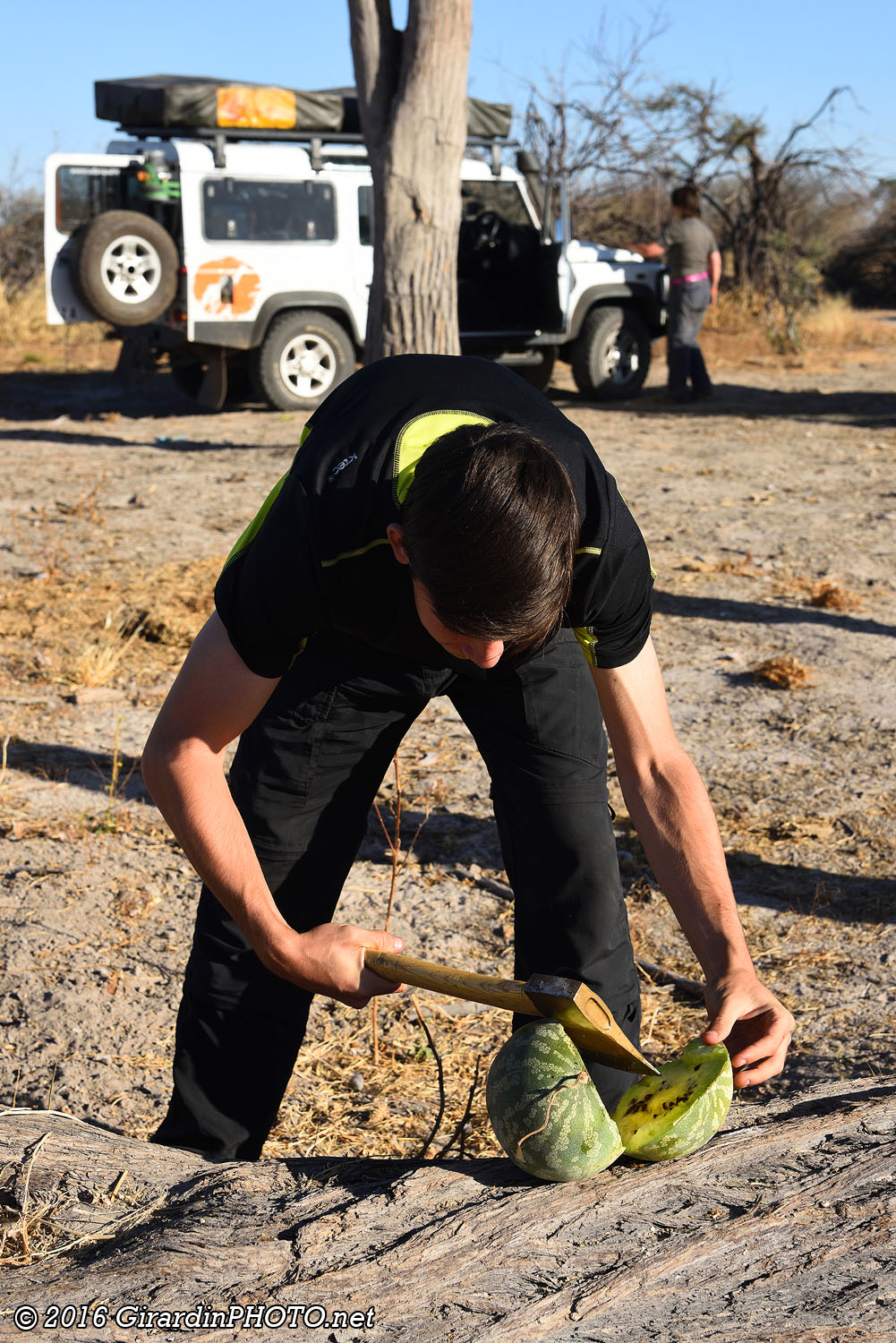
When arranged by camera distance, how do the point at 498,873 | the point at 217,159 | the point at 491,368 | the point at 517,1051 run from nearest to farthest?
the point at 517,1051 → the point at 491,368 → the point at 498,873 → the point at 217,159

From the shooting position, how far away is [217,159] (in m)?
11.7

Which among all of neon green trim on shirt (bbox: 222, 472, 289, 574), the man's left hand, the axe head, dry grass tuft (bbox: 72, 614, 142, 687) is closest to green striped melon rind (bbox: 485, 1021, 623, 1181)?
the axe head

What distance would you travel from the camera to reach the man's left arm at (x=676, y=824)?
223 centimetres

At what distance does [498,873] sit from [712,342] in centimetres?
1699

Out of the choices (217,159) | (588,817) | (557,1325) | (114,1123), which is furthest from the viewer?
(217,159)

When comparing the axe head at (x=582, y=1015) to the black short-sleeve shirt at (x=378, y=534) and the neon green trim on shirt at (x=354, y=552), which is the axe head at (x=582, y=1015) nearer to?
the black short-sleeve shirt at (x=378, y=534)

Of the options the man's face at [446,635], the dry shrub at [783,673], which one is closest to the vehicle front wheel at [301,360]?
the dry shrub at [783,673]

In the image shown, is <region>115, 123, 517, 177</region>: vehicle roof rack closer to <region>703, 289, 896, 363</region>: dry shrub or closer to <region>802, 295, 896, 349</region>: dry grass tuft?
<region>703, 289, 896, 363</region>: dry shrub

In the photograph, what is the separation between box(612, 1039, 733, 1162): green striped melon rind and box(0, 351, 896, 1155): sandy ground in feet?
3.14

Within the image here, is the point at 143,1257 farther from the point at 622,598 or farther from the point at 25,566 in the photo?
the point at 25,566

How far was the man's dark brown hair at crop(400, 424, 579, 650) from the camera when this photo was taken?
1783 mm

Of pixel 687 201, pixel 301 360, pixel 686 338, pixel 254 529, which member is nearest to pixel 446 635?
pixel 254 529

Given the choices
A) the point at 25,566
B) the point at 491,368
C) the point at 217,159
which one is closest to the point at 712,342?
the point at 217,159

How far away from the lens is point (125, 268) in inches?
451
